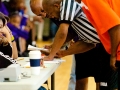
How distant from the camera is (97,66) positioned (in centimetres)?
316

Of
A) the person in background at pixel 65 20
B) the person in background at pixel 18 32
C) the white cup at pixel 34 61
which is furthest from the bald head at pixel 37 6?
the person in background at pixel 18 32

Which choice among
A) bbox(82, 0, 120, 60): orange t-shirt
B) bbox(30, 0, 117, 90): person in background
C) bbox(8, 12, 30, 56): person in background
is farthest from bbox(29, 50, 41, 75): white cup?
bbox(8, 12, 30, 56): person in background

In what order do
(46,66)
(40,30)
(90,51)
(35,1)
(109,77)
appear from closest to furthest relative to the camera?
(46,66)
(109,77)
(35,1)
(90,51)
(40,30)

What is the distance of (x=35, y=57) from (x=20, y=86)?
1.03 feet

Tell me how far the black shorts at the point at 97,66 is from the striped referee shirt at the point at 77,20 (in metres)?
0.16

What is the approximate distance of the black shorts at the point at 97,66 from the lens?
2.78 metres

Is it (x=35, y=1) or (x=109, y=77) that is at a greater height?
(x=35, y=1)

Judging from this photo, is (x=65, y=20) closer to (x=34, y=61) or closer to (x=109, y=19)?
(x=109, y=19)

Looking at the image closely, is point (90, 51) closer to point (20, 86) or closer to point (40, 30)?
point (20, 86)

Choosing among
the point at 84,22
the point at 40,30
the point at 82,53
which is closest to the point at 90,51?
the point at 82,53

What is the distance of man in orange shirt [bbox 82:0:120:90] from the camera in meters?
2.23

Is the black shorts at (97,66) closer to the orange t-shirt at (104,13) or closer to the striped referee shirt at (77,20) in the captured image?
the striped referee shirt at (77,20)

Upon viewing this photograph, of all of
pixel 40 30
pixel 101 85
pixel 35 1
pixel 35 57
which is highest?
pixel 40 30

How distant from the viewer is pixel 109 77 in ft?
9.18
